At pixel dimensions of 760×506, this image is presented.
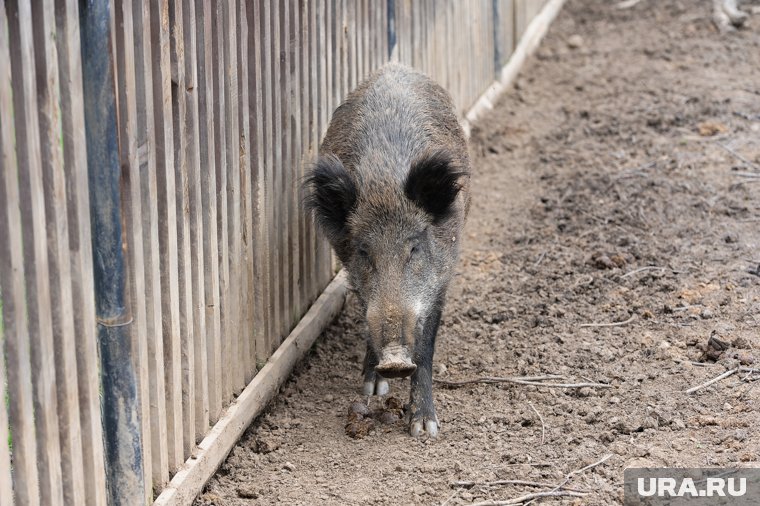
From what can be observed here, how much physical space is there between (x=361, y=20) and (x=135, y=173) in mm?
3146

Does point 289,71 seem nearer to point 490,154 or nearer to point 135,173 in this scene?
point 135,173

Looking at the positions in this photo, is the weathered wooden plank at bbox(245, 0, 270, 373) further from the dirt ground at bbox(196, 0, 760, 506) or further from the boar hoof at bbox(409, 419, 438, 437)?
the boar hoof at bbox(409, 419, 438, 437)

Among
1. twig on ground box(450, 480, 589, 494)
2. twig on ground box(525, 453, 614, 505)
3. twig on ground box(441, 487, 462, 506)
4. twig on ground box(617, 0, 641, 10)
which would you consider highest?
twig on ground box(617, 0, 641, 10)

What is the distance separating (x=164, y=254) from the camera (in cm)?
373

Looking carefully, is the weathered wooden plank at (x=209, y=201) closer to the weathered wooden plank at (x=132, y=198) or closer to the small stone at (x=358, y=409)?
the weathered wooden plank at (x=132, y=198)

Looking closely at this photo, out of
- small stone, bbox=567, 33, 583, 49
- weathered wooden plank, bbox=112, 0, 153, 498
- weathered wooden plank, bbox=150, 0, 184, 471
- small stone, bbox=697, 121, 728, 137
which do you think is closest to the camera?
weathered wooden plank, bbox=112, 0, 153, 498

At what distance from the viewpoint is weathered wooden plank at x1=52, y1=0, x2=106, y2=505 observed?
10.0 feet

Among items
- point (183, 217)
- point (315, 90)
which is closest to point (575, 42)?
point (315, 90)

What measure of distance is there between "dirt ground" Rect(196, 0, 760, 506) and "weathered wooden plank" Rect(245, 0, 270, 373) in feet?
1.31

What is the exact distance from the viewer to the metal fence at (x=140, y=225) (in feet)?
9.55

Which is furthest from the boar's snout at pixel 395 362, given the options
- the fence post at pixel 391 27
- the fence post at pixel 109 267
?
the fence post at pixel 391 27

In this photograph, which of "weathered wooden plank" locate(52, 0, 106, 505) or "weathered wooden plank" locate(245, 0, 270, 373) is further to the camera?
"weathered wooden plank" locate(245, 0, 270, 373)

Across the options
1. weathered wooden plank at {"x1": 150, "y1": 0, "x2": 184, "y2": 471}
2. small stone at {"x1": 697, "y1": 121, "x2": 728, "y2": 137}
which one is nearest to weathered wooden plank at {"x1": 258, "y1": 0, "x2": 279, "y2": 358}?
weathered wooden plank at {"x1": 150, "y1": 0, "x2": 184, "y2": 471}

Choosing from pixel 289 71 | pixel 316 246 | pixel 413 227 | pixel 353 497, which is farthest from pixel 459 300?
pixel 353 497
